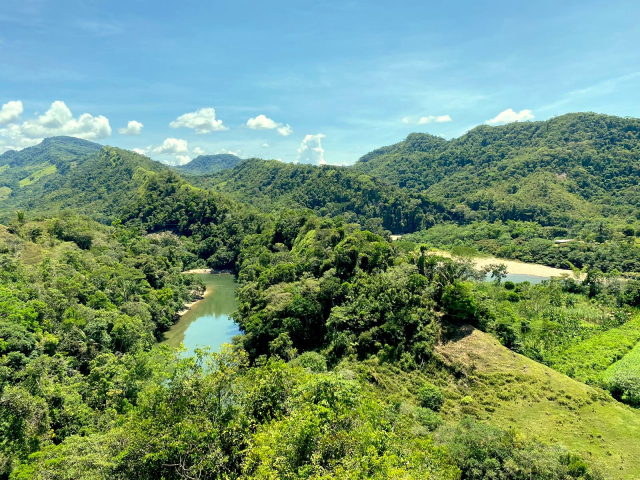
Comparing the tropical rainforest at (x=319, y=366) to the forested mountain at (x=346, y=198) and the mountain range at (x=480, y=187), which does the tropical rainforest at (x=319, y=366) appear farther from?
the forested mountain at (x=346, y=198)

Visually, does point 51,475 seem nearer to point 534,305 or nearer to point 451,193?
point 534,305

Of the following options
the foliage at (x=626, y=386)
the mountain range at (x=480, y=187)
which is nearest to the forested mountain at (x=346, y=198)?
the mountain range at (x=480, y=187)

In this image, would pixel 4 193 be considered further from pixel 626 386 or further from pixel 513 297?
pixel 626 386

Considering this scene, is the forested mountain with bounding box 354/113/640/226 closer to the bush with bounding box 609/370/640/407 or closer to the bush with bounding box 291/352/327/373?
the bush with bounding box 609/370/640/407

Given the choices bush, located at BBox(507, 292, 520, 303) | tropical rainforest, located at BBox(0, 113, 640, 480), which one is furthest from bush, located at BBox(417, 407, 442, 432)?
bush, located at BBox(507, 292, 520, 303)

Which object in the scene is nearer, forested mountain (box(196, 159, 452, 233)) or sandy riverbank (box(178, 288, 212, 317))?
sandy riverbank (box(178, 288, 212, 317))

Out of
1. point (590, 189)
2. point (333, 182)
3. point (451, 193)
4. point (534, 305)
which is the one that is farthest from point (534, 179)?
point (534, 305)
